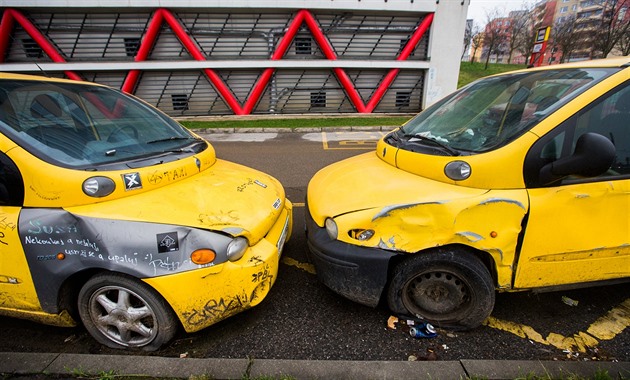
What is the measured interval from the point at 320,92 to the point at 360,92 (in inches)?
80.6

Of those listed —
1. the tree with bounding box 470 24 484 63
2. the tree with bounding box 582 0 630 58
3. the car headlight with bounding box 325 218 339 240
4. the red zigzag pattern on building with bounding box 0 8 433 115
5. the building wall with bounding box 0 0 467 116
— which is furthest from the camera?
the tree with bounding box 470 24 484 63

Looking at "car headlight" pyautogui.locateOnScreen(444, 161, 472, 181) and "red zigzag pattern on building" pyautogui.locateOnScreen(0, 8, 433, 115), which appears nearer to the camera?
"car headlight" pyautogui.locateOnScreen(444, 161, 472, 181)

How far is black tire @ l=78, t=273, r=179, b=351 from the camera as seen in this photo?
190cm

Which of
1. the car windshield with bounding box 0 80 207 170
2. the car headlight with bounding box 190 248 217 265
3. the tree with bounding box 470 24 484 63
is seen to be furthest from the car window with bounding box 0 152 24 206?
the tree with bounding box 470 24 484 63

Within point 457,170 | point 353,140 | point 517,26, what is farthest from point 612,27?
point 457,170

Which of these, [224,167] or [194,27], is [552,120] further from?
[194,27]

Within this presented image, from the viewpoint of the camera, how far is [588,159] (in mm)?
1782

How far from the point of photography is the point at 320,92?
15570mm

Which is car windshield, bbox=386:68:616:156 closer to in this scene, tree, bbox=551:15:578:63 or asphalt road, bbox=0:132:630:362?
asphalt road, bbox=0:132:630:362

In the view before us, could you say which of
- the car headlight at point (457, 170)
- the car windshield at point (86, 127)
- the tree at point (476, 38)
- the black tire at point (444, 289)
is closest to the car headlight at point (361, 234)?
the black tire at point (444, 289)

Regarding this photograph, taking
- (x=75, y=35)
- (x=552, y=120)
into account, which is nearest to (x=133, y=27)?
(x=75, y=35)

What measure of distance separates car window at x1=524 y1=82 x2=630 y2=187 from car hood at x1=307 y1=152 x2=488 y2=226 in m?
0.37

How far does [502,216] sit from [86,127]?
313 cm

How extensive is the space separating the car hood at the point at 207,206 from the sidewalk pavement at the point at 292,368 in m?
0.80
